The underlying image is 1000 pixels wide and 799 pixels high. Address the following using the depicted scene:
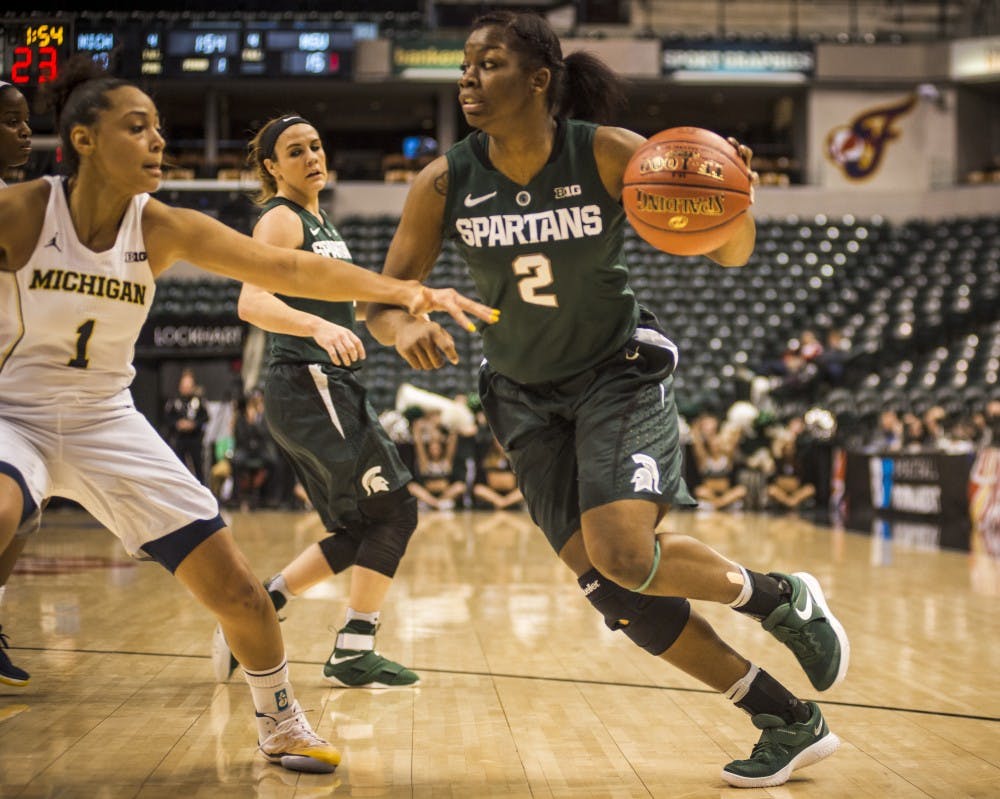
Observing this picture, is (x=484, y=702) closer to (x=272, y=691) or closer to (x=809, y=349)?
(x=272, y=691)

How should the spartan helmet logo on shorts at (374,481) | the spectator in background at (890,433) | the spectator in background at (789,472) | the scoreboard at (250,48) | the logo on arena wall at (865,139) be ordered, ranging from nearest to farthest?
1. the spartan helmet logo on shorts at (374,481)
2. the spectator in background at (890,433)
3. the spectator in background at (789,472)
4. the scoreboard at (250,48)
5. the logo on arena wall at (865,139)

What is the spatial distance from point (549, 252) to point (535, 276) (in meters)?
0.08

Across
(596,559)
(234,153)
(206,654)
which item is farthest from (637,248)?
(596,559)

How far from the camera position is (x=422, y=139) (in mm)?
25547

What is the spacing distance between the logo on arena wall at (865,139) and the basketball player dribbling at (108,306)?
77.1ft

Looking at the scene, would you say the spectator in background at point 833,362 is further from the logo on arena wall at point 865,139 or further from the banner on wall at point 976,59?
the banner on wall at point 976,59

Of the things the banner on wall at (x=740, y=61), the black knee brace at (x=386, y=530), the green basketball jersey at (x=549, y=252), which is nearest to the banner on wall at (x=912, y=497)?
the black knee brace at (x=386, y=530)

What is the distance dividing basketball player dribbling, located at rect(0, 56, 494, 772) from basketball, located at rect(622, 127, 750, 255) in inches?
23.3

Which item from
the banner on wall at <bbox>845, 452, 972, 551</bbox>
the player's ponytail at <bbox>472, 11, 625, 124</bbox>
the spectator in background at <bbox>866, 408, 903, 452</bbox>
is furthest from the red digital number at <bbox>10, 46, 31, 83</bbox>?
the spectator in background at <bbox>866, 408, 903, 452</bbox>

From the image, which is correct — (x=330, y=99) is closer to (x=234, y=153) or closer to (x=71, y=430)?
(x=234, y=153)

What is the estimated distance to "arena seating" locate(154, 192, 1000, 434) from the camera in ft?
59.6

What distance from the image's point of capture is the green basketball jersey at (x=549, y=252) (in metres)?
3.47

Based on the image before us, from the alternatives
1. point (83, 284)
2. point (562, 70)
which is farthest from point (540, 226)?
point (83, 284)

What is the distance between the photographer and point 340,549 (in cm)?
493
